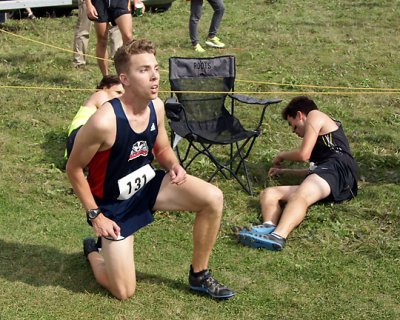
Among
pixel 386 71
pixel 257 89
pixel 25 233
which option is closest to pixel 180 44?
pixel 257 89

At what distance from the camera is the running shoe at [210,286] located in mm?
3584

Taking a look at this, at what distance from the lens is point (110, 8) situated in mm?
6812

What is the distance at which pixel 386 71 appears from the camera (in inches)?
327

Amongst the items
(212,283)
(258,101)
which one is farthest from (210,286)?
(258,101)

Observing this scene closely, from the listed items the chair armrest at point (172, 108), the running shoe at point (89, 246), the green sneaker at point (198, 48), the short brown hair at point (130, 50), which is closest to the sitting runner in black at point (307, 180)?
the chair armrest at point (172, 108)

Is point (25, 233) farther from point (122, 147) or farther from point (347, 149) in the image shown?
point (347, 149)

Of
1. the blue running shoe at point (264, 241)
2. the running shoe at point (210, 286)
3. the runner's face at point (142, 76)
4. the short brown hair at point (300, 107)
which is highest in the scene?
the runner's face at point (142, 76)

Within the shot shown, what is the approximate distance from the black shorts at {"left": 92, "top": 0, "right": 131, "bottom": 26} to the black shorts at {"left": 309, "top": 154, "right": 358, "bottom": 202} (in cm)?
327

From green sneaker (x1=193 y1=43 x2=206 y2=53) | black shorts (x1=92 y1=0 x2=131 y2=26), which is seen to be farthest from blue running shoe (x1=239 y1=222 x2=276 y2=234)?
green sneaker (x1=193 y1=43 x2=206 y2=53)

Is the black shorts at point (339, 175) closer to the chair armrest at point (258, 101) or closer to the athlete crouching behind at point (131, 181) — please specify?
the chair armrest at point (258, 101)

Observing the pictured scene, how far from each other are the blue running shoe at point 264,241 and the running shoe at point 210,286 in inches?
28.3

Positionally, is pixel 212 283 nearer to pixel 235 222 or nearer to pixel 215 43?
pixel 235 222

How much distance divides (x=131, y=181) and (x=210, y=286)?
2.77 feet

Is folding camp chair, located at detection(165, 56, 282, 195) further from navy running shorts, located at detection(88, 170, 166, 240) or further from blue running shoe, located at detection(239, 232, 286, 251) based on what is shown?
navy running shorts, located at detection(88, 170, 166, 240)
